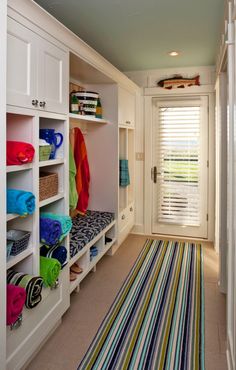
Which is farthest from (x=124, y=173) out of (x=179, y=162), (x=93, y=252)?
(x=93, y=252)

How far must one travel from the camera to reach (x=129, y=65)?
4.31 m

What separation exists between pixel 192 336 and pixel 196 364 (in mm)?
290

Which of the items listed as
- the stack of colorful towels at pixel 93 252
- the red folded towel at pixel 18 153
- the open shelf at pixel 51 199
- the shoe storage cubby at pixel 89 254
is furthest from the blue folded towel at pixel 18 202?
the stack of colorful towels at pixel 93 252

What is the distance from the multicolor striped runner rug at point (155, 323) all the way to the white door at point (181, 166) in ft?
3.59

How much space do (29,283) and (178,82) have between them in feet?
11.6

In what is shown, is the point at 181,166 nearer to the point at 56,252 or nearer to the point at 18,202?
the point at 56,252

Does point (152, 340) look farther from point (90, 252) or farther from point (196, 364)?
point (90, 252)

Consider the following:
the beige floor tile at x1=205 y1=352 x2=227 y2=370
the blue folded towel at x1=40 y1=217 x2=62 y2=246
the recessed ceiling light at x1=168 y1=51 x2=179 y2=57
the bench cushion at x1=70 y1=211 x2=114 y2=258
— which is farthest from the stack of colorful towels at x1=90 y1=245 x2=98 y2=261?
the recessed ceiling light at x1=168 y1=51 x2=179 y2=57

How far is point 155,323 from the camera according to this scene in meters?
2.41

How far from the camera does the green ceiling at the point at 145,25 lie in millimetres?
2438

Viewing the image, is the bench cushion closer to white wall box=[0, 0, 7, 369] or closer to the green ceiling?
white wall box=[0, 0, 7, 369]

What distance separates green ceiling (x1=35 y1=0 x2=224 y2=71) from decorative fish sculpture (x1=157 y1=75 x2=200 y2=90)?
44cm

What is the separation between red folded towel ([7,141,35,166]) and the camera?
1730mm

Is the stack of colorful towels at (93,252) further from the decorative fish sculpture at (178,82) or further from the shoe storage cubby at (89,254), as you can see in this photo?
the decorative fish sculpture at (178,82)
